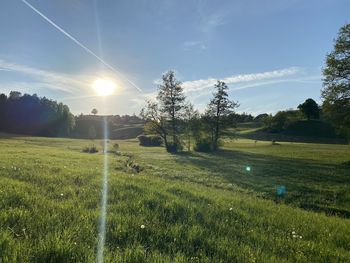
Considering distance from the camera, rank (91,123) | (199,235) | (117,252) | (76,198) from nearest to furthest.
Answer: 1. (117,252)
2. (199,235)
3. (76,198)
4. (91,123)

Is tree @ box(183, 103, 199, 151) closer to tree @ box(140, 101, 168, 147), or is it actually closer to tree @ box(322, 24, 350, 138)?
tree @ box(140, 101, 168, 147)

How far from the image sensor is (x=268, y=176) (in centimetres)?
2717

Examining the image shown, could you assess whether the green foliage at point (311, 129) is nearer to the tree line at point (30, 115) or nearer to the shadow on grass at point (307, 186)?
the tree line at point (30, 115)

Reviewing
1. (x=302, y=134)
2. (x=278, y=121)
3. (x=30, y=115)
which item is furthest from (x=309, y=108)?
(x=30, y=115)

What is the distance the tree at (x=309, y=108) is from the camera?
13224 cm

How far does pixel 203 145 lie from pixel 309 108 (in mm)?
87583

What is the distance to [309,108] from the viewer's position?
133 metres

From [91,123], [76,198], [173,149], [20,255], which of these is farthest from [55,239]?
[91,123]

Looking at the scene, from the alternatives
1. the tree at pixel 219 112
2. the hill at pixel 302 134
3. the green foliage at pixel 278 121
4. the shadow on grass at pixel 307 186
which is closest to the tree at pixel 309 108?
the hill at pixel 302 134

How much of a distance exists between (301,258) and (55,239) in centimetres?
397

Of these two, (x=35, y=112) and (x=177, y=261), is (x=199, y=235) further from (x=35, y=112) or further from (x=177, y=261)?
(x=35, y=112)

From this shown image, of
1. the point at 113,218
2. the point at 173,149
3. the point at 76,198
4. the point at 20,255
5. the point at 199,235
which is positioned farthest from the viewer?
the point at 173,149

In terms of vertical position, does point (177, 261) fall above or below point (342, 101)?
below

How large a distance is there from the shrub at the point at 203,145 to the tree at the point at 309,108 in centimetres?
8583
